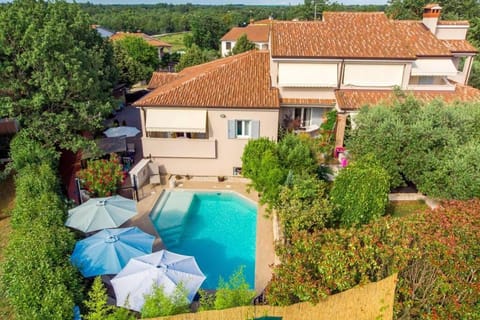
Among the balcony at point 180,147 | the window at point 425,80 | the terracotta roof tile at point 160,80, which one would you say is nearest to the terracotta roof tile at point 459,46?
the window at point 425,80

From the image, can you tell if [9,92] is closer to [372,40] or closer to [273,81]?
[273,81]

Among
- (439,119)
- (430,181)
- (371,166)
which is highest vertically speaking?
(439,119)

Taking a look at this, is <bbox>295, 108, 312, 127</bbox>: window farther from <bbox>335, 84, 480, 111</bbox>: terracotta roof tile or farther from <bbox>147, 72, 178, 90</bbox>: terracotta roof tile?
<bbox>147, 72, 178, 90</bbox>: terracotta roof tile

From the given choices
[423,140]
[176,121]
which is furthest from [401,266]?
[176,121]

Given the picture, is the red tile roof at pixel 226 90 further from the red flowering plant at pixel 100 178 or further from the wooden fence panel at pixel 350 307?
the wooden fence panel at pixel 350 307

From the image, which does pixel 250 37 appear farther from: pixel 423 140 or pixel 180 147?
pixel 423 140

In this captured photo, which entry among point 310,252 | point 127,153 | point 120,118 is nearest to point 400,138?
point 310,252
